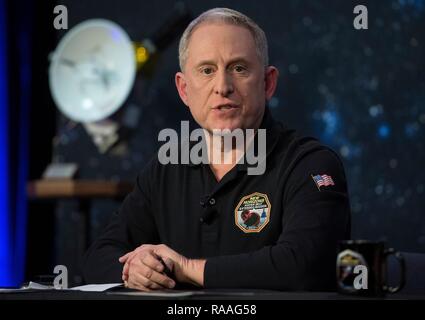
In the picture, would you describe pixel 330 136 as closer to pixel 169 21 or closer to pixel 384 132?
pixel 384 132

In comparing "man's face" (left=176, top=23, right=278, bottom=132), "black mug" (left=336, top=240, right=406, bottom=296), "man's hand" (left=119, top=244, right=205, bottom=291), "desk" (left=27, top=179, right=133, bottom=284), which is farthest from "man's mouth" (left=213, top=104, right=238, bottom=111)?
"desk" (left=27, top=179, right=133, bottom=284)

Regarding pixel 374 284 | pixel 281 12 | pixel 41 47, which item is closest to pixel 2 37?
pixel 41 47

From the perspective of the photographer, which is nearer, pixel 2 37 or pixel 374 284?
pixel 374 284

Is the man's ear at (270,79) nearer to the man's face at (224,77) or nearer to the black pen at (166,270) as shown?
the man's face at (224,77)

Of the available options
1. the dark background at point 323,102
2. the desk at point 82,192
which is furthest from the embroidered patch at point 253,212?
the dark background at point 323,102

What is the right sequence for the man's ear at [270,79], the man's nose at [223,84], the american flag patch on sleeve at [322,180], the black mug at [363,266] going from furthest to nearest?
the man's ear at [270,79]
the man's nose at [223,84]
the american flag patch on sleeve at [322,180]
the black mug at [363,266]

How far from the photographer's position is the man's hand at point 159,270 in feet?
4.99

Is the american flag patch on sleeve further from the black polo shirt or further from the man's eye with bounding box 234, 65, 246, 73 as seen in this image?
the man's eye with bounding box 234, 65, 246, 73

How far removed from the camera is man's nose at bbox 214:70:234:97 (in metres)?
1.84

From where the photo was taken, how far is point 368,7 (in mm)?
3756

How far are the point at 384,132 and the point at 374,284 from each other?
104 inches

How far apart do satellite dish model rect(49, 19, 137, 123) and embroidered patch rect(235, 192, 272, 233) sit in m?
1.94

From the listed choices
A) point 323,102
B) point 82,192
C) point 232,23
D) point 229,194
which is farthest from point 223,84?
point 323,102

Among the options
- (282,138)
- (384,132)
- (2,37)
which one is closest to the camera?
(282,138)
